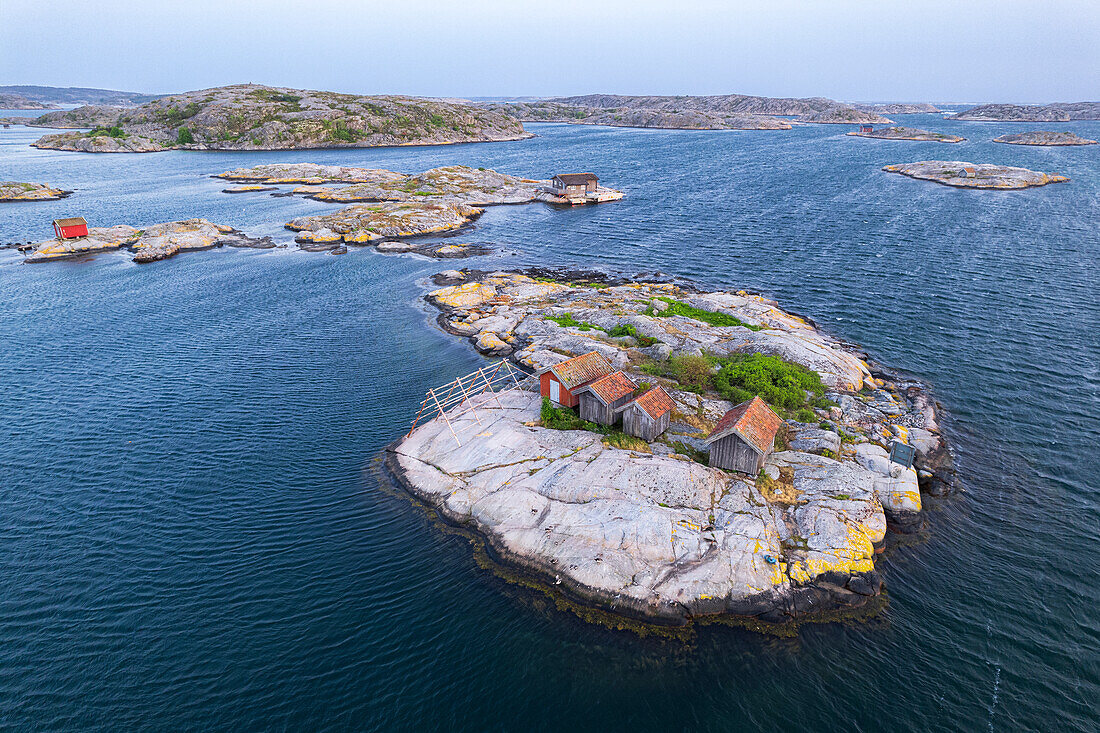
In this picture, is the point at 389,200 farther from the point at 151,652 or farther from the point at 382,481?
the point at 151,652

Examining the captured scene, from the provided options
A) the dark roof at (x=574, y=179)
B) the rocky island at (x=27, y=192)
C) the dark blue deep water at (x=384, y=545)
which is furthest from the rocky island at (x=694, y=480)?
the rocky island at (x=27, y=192)

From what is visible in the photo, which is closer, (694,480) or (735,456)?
(694,480)

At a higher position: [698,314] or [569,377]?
[698,314]

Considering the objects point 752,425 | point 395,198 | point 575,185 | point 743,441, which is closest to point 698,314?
point 752,425

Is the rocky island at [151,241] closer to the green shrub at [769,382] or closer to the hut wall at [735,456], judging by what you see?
the green shrub at [769,382]

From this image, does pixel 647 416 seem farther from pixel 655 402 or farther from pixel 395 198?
pixel 395 198

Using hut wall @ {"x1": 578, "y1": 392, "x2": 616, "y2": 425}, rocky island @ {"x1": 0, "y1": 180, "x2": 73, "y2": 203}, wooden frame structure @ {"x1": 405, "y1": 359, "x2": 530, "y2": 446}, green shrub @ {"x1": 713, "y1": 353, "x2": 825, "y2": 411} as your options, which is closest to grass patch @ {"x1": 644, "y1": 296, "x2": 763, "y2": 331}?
green shrub @ {"x1": 713, "y1": 353, "x2": 825, "y2": 411}

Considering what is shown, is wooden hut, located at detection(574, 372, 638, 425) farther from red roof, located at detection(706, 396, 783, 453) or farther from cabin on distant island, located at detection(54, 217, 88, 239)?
cabin on distant island, located at detection(54, 217, 88, 239)
